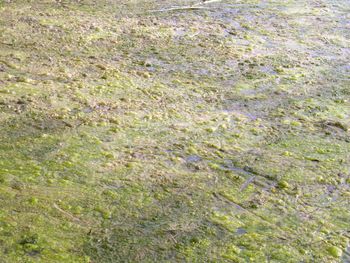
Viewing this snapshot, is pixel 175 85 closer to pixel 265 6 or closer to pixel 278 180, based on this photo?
pixel 278 180

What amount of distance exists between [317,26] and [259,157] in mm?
2177

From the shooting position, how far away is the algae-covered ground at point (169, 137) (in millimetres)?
2027

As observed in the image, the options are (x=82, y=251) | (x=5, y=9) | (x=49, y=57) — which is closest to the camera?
(x=82, y=251)

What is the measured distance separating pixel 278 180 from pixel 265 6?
278 centimetres

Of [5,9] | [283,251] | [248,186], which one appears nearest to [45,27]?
[5,9]

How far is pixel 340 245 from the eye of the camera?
6.73 ft

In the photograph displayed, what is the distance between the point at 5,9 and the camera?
4199mm

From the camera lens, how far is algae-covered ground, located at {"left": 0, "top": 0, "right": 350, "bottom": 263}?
2027mm

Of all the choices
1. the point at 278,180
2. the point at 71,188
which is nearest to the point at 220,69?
the point at 278,180

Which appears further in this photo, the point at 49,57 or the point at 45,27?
the point at 45,27

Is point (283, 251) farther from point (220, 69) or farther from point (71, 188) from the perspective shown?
point (220, 69)

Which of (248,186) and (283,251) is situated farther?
(248,186)

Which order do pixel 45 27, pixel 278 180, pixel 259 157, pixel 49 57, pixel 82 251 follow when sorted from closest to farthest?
pixel 82 251
pixel 278 180
pixel 259 157
pixel 49 57
pixel 45 27

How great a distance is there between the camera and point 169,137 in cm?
272
